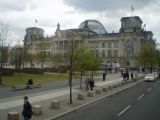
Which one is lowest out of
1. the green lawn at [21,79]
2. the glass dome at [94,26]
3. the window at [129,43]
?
the green lawn at [21,79]

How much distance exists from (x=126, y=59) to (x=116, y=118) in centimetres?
13438

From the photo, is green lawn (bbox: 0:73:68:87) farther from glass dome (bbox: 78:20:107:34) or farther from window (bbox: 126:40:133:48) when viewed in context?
glass dome (bbox: 78:20:107:34)

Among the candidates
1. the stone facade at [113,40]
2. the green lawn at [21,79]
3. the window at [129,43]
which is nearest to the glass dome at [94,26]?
the stone facade at [113,40]

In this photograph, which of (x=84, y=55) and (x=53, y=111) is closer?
(x=53, y=111)

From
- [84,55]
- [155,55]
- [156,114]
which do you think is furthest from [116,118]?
[155,55]

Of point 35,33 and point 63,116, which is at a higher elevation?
point 35,33

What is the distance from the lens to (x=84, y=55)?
134ft

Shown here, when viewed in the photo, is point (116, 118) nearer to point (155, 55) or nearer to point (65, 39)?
point (155, 55)

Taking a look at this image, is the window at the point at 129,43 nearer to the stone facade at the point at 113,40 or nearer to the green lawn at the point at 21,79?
the stone facade at the point at 113,40

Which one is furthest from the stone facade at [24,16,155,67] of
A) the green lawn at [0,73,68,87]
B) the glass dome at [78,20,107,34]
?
the green lawn at [0,73,68,87]

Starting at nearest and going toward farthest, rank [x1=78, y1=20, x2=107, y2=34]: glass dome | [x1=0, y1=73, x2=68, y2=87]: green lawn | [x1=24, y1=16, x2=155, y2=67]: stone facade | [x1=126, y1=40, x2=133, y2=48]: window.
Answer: [x1=0, y1=73, x2=68, y2=87]: green lawn
[x1=24, y1=16, x2=155, y2=67]: stone facade
[x1=126, y1=40, x2=133, y2=48]: window
[x1=78, y1=20, x2=107, y2=34]: glass dome

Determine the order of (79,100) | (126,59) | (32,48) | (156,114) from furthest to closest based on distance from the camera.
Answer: (32,48) < (126,59) < (79,100) < (156,114)

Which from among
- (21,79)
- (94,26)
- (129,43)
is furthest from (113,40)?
(21,79)

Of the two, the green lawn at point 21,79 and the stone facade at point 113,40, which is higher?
the stone facade at point 113,40
